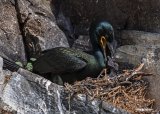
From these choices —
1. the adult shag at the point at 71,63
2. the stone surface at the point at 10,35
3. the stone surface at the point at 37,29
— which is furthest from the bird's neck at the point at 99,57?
the stone surface at the point at 10,35

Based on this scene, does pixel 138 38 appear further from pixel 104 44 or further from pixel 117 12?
pixel 104 44

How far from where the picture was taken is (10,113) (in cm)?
633

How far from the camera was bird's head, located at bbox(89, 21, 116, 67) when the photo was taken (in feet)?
26.3

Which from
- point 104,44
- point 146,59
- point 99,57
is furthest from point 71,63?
point 146,59

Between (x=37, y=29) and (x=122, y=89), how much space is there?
1545mm

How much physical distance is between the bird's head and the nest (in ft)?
1.01

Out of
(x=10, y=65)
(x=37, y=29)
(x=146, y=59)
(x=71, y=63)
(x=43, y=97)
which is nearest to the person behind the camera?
(x=43, y=97)

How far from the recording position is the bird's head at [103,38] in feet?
26.3

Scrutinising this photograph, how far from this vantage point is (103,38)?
8094mm

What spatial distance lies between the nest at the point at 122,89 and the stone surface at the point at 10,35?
104cm

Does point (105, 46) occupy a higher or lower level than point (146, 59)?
higher

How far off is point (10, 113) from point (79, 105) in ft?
2.42

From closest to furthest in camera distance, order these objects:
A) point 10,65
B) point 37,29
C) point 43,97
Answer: point 43,97 < point 10,65 < point 37,29

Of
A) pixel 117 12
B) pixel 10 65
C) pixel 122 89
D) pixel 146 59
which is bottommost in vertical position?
pixel 122 89
